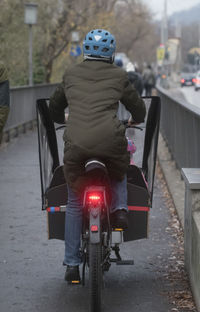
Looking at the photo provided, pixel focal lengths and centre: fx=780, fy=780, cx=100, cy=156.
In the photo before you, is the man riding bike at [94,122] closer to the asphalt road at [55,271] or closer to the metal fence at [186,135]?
the asphalt road at [55,271]

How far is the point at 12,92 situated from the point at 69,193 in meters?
14.1

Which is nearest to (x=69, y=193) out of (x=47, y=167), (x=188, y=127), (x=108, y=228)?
(x=108, y=228)

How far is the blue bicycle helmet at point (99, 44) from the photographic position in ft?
16.4

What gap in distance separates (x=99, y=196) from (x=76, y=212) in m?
0.39

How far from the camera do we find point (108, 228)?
16.8 feet

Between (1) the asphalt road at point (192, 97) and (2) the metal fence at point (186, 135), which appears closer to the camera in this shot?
(2) the metal fence at point (186, 135)

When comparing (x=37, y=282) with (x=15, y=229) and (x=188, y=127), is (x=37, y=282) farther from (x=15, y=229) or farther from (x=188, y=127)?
(x=188, y=127)

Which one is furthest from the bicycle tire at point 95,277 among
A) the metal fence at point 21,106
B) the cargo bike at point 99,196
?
the metal fence at point 21,106

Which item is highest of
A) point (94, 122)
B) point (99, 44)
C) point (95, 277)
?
point (99, 44)

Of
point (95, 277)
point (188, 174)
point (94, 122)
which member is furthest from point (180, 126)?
point (95, 277)

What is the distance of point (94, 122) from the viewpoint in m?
4.79

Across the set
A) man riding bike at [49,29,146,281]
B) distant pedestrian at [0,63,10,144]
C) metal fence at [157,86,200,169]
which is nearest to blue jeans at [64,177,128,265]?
man riding bike at [49,29,146,281]

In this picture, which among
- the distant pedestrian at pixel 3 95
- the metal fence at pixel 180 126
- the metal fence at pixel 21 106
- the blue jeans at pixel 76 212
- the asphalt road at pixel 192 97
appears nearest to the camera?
the blue jeans at pixel 76 212

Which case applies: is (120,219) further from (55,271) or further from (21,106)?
(21,106)
